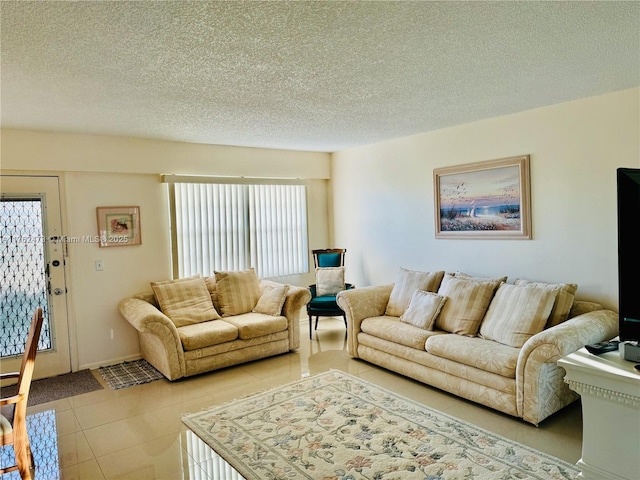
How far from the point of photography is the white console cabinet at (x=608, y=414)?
85.4 inches

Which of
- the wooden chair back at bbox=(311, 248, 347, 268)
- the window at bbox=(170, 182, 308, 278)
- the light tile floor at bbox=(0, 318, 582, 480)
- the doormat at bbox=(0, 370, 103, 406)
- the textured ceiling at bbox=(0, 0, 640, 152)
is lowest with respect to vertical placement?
the light tile floor at bbox=(0, 318, 582, 480)

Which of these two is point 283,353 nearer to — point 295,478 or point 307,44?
point 295,478

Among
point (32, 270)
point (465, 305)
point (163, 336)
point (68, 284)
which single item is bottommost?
point (163, 336)

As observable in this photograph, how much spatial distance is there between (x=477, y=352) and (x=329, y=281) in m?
2.55

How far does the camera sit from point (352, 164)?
627cm

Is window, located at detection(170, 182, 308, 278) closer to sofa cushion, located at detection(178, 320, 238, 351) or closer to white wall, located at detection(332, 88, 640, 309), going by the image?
sofa cushion, located at detection(178, 320, 238, 351)

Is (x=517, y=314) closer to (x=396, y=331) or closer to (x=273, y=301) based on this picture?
(x=396, y=331)

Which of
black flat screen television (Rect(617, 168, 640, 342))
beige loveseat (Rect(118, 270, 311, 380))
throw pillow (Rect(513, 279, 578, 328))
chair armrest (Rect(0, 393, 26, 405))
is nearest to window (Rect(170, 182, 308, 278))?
beige loveseat (Rect(118, 270, 311, 380))

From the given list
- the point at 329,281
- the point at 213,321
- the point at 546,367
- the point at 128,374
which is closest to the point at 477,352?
the point at 546,367

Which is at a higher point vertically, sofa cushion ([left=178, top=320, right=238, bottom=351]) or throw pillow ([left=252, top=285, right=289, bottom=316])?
throw pillow ([left=252, top=285, right=289, bottom=316])

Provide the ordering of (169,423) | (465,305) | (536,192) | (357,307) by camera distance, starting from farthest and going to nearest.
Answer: (357,307) → (536,192) → (465,305) → (169,423)

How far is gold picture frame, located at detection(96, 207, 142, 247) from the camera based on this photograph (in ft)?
15.9

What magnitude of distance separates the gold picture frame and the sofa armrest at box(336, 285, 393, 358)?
2.50 meters

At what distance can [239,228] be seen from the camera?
19.3 ft
